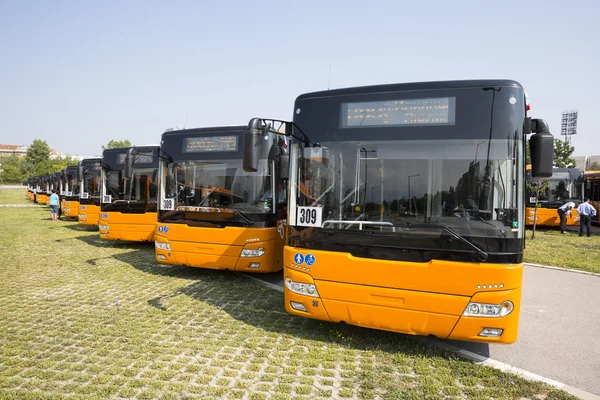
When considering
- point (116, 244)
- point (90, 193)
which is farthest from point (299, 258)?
point (90, 193)

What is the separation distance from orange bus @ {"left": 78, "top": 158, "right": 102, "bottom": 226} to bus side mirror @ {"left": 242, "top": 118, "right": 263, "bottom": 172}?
1358 cm

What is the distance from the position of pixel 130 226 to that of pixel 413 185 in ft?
30.8

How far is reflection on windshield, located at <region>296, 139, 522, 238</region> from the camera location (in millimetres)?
4211

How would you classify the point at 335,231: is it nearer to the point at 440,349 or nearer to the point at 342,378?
the point at 342,378

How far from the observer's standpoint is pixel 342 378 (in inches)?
158

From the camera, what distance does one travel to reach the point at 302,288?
485 cm

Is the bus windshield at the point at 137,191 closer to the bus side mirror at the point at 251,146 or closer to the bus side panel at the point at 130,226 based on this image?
the bus side panel at the point at 130,226

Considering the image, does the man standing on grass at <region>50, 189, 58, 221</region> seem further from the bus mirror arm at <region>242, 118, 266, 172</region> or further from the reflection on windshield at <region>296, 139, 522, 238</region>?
the reflection on windshield at <region>296, 139, 522, 238</region>

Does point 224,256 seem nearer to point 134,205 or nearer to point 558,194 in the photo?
point 134,205

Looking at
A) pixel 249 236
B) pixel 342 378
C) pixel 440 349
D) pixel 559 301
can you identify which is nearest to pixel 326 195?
pixel 342 378

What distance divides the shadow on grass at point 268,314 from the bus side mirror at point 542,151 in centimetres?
221

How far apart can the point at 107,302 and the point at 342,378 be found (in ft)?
14.3

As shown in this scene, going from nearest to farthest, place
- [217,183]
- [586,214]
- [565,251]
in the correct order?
1. [217,183]
2. [565,251]
3. [586,214]

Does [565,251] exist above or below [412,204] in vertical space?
below
